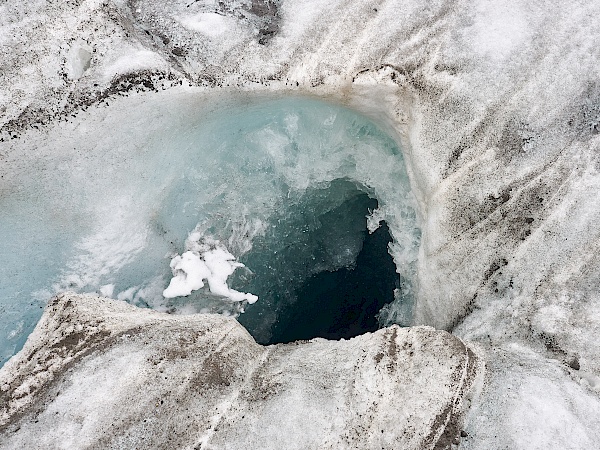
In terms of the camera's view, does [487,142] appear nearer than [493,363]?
No

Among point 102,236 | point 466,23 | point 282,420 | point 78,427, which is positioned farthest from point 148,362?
point 466,23

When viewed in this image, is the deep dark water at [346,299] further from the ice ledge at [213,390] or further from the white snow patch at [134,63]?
the white snow patch at [134,63]

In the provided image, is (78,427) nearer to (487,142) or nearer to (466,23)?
(487,142)

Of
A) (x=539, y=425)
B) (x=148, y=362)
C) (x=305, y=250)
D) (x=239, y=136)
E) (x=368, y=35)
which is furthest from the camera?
(x=305, y=250)

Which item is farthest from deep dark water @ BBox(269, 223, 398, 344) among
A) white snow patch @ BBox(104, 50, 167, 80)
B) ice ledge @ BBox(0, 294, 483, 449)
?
white snow patch @ BBox(104, 50, 167, 80)

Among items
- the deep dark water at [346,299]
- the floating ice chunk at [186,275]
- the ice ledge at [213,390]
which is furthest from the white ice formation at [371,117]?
the ice ledge at [213,390]
